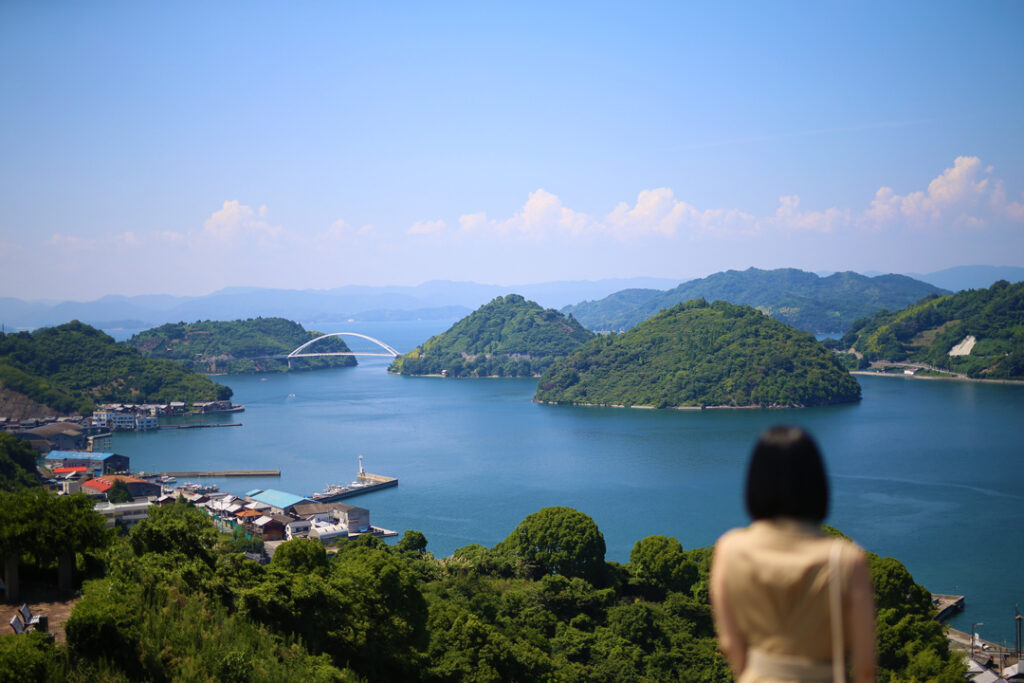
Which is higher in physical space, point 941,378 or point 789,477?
point 789,477

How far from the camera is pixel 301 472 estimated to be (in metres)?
25.9

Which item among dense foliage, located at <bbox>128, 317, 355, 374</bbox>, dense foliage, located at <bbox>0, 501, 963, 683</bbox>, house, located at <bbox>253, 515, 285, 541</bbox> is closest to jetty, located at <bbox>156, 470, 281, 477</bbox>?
house, located at <bbox>253, 515, 285, 541</bbox>

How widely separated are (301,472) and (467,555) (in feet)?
45.8

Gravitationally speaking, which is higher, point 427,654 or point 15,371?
point 15,371

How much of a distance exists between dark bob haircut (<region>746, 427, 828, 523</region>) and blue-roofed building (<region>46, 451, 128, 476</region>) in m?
27.3

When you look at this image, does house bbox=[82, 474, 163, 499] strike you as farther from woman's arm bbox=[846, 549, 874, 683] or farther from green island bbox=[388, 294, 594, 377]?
green island bbox=[388, 294, 594, 377]

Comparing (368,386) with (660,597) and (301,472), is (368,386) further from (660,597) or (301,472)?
(660,597)

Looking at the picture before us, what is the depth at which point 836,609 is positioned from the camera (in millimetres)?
876

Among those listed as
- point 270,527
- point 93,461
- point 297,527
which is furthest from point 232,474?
point 297,527

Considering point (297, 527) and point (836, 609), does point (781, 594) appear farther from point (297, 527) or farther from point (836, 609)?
point (297, 527)

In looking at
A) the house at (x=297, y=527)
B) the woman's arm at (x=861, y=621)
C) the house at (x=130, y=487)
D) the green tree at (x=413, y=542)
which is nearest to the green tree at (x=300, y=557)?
the green tree at (x=413, y=542)

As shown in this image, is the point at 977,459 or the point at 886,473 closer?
the point at 886,473

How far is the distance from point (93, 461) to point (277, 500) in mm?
8561

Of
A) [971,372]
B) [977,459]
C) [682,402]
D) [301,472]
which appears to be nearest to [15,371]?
[301,472]
